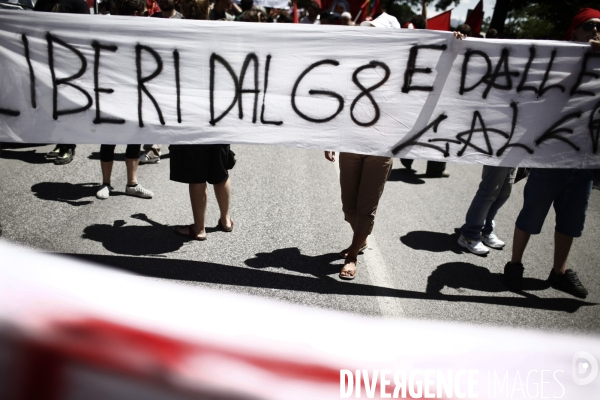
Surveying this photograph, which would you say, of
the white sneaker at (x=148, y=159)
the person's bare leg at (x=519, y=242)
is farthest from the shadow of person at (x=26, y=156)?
the person's bare leg at (x=519, y=242)

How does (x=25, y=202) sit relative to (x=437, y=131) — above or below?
below

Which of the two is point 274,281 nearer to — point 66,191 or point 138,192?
point 138,192

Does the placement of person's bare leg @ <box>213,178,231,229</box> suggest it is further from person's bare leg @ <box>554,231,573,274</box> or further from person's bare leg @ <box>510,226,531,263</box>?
person's bare leg @ <box>554,231,573,274</box>

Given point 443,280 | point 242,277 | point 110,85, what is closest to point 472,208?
point 443,280

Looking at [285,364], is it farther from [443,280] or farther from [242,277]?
[443,280]

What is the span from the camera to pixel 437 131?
12.1ft

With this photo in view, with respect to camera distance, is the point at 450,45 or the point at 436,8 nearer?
the point at 450,45

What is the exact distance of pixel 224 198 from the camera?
429cm

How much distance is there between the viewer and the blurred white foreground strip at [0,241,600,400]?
30.8 inches

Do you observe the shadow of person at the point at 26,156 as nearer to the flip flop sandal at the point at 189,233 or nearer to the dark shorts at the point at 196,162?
the flip flop sandal at the point at 189,233

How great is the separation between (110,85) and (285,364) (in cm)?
322

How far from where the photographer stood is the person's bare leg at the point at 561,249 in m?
3.91

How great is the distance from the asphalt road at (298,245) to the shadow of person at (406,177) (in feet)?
1.69

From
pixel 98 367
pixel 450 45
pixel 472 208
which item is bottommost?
pixel 472 208
